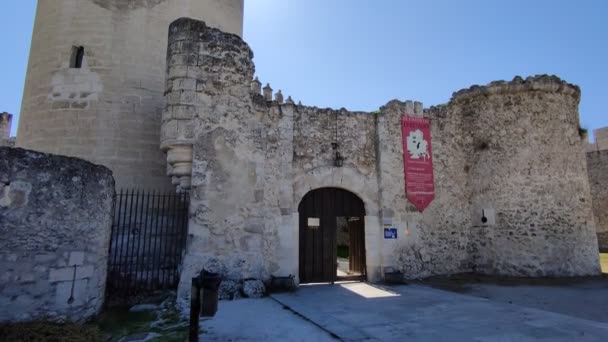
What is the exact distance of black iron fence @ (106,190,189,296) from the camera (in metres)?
6.65

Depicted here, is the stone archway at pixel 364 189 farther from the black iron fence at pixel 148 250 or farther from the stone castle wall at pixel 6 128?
the stone castle wall at pixel 6 128

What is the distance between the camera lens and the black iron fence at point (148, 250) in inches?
262

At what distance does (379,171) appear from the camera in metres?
8.71

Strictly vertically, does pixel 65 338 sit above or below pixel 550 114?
below

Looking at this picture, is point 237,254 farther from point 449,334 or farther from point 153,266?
point 449,334

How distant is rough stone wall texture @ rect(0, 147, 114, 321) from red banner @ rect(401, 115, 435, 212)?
6.52 m

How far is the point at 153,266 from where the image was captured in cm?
689

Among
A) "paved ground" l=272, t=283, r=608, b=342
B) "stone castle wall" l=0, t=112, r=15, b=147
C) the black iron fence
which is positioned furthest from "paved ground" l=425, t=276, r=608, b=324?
"stone castle wall" l=0, t=112, r=15, b=147

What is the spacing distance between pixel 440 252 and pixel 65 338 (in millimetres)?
7675

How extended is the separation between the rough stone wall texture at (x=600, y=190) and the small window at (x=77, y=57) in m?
18.9

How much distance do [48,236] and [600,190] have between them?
1896cm

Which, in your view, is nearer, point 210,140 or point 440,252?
point 210,140

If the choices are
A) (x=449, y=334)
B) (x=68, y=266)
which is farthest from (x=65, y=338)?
(x=449, y=334)

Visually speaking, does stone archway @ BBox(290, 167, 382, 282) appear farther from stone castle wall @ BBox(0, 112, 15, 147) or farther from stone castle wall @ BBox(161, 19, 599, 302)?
stone castle wall @ BBox(0, 112, 15, 147)
